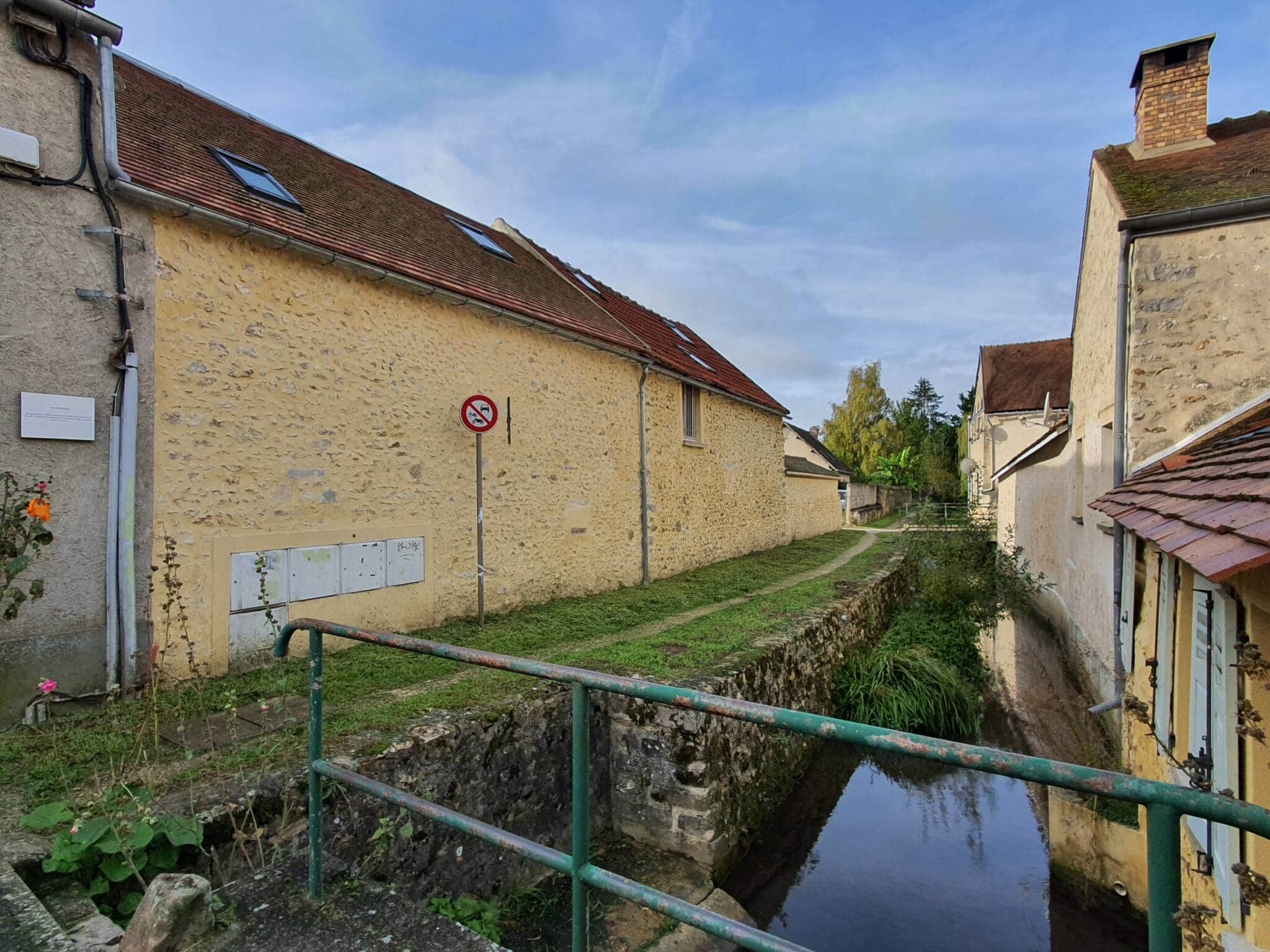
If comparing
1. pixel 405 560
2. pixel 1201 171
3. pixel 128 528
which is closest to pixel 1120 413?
pixel 1201 171

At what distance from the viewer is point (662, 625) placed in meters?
7.62

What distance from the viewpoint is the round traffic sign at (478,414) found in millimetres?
7086

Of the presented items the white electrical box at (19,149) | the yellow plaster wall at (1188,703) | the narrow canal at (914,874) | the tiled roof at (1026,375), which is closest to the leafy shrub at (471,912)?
the narrow canal at (914,874)

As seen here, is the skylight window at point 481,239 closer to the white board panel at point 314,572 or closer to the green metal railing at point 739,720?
the white board panel at point 314,572

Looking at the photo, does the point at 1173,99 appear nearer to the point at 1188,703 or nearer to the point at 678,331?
the point at 1188,703

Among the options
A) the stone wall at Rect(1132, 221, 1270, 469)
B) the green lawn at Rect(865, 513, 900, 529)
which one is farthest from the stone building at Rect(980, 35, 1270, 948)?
the green lawn at Rect(865, 513, 900, 529)

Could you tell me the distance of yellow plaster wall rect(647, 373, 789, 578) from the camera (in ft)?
37.9

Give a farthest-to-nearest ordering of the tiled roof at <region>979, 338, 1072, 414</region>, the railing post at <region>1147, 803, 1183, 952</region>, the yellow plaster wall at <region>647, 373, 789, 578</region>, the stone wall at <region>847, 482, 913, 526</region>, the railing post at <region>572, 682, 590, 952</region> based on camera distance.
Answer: the stone wall at <region>847, 482, 913, 526</region> → the tiled roof at <region>979, 338, 1072, 414</region> → the yellow plaster wall at <region>647, 373, 789, 578</region> → the railing post at <region>572, 682, 590, 952</region> → the railing post at <region>1147, 803, 1183, 952</region>

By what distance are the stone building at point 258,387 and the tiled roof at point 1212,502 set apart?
4815 millimetres

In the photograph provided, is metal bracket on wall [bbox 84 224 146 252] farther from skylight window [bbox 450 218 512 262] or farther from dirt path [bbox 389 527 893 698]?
→ skylight window [bbox 450 218 512 262]

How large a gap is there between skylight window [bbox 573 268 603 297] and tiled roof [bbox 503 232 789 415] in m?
0.05

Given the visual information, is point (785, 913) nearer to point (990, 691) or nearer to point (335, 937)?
point (335, 937)

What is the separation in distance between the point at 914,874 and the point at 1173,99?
29.1ft

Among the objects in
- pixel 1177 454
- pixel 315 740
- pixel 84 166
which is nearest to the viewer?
pixel 315 740
